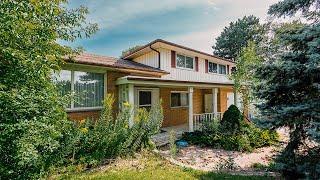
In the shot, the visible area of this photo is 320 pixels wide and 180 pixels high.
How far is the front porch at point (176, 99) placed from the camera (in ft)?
42.4

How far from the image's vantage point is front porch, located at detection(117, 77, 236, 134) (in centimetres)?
1293

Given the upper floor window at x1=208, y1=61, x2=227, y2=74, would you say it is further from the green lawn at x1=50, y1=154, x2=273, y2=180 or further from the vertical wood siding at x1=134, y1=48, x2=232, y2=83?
the green lawn at x1=50, y1=154, x2=273, y2=180

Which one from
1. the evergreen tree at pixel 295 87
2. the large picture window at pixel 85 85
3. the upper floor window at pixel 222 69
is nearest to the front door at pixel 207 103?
the upper floor window at pixel 222 69

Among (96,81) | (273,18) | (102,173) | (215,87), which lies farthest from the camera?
(215,87)

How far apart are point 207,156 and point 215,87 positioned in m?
6.42

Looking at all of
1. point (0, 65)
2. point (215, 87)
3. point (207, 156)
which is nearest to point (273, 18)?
point (207, 156)

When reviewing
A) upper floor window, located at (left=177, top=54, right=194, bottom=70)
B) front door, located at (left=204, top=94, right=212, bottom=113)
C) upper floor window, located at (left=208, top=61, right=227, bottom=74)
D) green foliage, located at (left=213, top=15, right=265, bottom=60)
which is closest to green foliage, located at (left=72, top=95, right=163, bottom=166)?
upper floor window, located at (left=177, top=54, right=194, bottom=70)

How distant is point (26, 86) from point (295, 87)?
6131 millimetres

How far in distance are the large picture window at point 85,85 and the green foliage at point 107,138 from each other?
86.2 inches

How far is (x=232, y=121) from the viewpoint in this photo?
14641mm

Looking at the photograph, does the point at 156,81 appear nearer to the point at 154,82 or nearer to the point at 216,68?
the point at 154,82

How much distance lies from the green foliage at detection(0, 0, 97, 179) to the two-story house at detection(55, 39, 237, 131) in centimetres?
85

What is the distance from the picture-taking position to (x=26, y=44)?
15.3 feet

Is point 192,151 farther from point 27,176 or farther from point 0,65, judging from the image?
point 0,65
